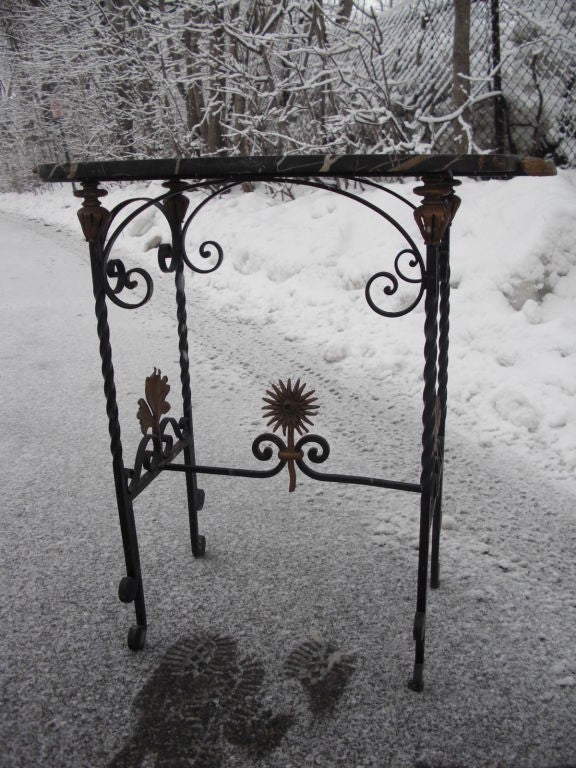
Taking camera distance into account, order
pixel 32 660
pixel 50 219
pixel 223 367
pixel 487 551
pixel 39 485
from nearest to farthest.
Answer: pixel 32 660 < pixel 487 551 < pixel 39 485 < pixel 223 367 < pixel 50 219

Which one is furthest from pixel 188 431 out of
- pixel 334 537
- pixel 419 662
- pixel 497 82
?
pixel 497 82

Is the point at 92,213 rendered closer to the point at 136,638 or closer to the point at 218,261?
the point at 218,261

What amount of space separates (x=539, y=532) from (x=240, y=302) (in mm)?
4044

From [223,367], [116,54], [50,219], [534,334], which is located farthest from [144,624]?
[50,219]

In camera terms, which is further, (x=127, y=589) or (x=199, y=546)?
(x=199, y=546)

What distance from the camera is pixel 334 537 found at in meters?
2.57

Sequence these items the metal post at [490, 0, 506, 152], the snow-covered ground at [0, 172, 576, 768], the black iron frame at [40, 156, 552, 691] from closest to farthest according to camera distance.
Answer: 1. the black iron frame at [40, 156, 552, 691]
2. the snow-covered ground at [0, 172, 576, 768]
3. the metal post at [490, 0, 506, 152]

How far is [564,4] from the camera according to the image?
6.23m

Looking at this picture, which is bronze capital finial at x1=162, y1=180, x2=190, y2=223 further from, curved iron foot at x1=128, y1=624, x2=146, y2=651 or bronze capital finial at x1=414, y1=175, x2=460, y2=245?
curved iron foot at x1=128, y1=624, x2=146, y2=651

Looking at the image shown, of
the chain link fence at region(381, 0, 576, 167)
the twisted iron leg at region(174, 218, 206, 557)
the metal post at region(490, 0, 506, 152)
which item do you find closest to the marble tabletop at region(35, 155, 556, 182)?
the twisted iron leg at region(174, 218, 206, 557)

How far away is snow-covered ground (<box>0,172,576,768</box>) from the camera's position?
170 centimetres

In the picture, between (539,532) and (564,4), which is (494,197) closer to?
(564,4)

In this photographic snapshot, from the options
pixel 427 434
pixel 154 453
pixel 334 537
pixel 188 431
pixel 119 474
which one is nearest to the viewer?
pixel 427 434

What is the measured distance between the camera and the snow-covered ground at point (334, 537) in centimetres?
170
